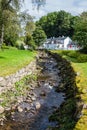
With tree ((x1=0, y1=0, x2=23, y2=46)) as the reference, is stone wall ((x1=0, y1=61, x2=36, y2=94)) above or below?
below

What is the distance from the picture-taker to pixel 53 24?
171 m

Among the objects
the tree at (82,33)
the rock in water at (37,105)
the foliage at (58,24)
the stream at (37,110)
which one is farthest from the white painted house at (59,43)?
the rock in water at (37,105)

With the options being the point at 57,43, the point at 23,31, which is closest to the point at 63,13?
the point at 57,43

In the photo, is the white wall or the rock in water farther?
→ the white wall

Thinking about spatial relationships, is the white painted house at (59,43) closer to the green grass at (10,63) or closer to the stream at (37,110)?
the green grass at (10,63)

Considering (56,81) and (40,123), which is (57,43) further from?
(40,123)

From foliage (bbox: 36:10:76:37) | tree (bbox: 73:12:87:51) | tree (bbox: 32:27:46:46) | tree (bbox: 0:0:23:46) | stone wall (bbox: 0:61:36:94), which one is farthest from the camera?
foliage (bbox: 36:10:76:37)

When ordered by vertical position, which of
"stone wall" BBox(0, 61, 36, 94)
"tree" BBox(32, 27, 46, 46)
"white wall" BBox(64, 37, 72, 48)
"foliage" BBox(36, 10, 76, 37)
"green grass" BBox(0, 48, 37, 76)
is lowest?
"stone wall" BBox(0, 61, 36, 94)

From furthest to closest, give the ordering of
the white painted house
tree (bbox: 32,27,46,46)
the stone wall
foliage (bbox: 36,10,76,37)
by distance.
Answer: foliage (bbox: 36,10,76,37)
the white painted house
tree (bbox: 32,27,46,46)
the stone wall

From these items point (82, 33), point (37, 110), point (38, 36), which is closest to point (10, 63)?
point (37, 110)

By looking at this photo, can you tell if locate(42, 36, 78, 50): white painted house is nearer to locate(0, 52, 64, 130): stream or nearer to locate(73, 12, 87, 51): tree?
locate(73, 12, 87, 51): tree

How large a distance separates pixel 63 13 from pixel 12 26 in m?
135

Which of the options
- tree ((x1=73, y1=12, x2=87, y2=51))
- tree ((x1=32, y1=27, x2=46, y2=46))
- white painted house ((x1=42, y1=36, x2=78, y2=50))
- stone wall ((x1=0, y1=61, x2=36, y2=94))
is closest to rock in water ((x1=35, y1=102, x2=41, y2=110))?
stone wall ((x1=0, y1=61, x2=36, y2=94))

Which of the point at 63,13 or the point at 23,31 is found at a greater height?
the point at 63,13
